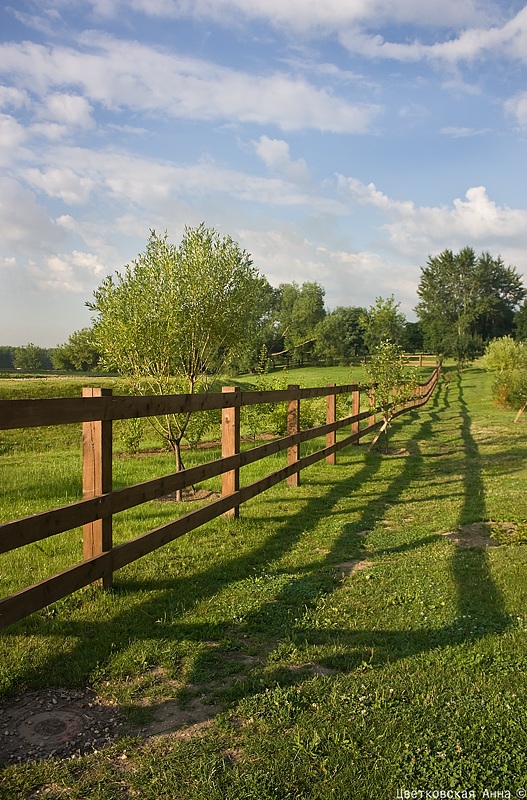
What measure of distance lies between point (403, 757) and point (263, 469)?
26.4 ft

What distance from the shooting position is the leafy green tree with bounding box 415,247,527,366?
91375 mm

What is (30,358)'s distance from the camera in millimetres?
83438

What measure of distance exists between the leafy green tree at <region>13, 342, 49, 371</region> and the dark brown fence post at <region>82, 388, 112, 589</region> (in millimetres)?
80087

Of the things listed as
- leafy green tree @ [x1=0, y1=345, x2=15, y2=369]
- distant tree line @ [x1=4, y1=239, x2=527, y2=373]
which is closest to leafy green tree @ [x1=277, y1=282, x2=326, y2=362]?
distant tree line @ [x1=4, y1=239, x2=527, y2=373]

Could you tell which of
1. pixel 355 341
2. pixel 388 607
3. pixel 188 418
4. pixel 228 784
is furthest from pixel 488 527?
pixel 355 341

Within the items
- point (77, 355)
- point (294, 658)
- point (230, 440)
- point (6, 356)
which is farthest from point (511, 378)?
point (6, 356)

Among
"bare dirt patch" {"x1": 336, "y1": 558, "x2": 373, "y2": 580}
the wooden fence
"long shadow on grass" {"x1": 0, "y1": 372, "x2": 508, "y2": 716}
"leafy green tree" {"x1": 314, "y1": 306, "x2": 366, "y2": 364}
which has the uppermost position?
"leafy green tree" {"x1": 314, "y1": 306, "x2": 366, "y2": 364}

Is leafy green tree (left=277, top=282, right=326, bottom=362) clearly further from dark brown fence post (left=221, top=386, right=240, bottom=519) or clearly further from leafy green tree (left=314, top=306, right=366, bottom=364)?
dark brown fence post (left=221, top=386, right=240, bottom=519)

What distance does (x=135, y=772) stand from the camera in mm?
2506

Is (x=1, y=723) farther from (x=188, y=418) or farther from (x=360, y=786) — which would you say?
(x=188, y=418)

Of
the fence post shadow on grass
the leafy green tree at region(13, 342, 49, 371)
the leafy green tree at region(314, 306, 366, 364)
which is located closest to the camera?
the fence post shadow on grass

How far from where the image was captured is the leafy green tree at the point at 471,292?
9138 centimetres

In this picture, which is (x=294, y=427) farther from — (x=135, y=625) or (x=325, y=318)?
(x=325, y=318)

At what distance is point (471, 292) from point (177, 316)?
3711 inches
